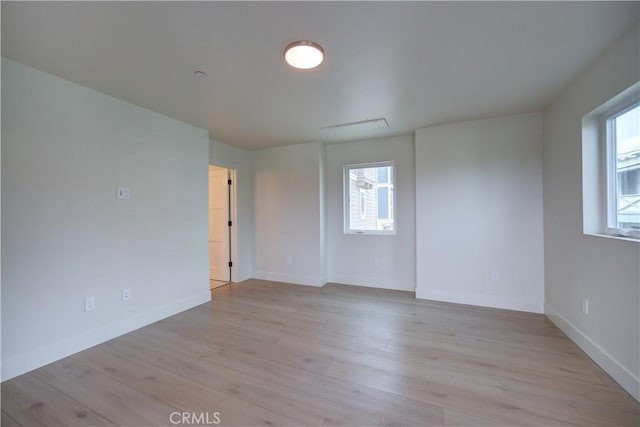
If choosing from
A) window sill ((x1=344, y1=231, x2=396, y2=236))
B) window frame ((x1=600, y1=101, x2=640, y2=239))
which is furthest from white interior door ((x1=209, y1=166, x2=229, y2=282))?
window frame ((x1=600, y1=101, x2=640, y2=239))

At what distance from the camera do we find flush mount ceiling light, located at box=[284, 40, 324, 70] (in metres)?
1.81

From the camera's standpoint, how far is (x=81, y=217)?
2383 mm

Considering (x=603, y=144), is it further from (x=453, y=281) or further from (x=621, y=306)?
(x=453, y=281)

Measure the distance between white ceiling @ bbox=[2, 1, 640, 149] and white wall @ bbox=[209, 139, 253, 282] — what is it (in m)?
1.58

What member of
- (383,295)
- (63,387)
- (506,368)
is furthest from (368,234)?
(63,387)

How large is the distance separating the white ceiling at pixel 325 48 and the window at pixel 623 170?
0.55 m

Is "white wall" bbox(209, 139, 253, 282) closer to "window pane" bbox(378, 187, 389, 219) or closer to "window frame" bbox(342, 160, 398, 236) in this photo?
"window frame" bbox(342, 160, 398, 236)

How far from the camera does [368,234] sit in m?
4.34

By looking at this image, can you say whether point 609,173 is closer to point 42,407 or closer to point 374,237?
point 374,237

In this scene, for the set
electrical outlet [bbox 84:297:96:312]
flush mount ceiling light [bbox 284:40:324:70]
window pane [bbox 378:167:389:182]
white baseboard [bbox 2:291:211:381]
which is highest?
flush mount ceiling light [bbox 284:40:324:70]

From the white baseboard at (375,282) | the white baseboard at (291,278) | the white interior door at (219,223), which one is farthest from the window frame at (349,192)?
the white interior door at (219,223)

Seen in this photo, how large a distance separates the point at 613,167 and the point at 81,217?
466 centimetres

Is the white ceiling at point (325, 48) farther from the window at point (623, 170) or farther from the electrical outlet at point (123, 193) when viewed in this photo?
the electrical outlet at point (123, 193)

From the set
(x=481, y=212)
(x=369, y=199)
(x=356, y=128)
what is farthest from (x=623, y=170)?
(x=369, y=199)
